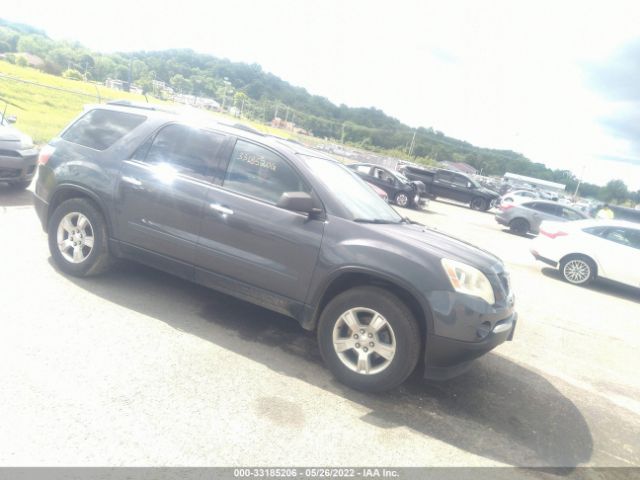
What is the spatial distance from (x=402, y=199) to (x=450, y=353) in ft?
57.7

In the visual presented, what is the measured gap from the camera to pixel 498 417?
3.71m

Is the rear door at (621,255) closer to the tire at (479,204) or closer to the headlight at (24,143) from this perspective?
the headlight at (24,143)

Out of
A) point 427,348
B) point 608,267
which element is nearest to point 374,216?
point 427,348

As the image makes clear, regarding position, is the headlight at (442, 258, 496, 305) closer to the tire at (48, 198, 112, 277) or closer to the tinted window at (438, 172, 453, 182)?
the tire at (48, 198, 112, 277)

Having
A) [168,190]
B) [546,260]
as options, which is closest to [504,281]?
[168,190]

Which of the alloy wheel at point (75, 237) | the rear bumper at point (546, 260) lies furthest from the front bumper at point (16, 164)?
the rear bumper at point (546, 260)

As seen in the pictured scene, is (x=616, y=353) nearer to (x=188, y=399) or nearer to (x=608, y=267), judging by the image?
(x=608, y=267)

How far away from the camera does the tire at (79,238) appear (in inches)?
184

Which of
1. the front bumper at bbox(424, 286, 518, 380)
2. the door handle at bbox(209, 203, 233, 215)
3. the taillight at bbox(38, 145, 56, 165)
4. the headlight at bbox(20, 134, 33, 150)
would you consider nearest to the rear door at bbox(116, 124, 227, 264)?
the door handle at bbox(209, 203, 233, 215)

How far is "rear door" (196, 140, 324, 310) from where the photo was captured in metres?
3.88

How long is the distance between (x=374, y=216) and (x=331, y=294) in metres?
0.90

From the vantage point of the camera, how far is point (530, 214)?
1794 cm

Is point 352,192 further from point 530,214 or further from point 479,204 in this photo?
point 479,204

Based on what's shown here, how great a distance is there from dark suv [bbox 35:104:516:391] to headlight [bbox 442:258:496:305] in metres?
0.01
